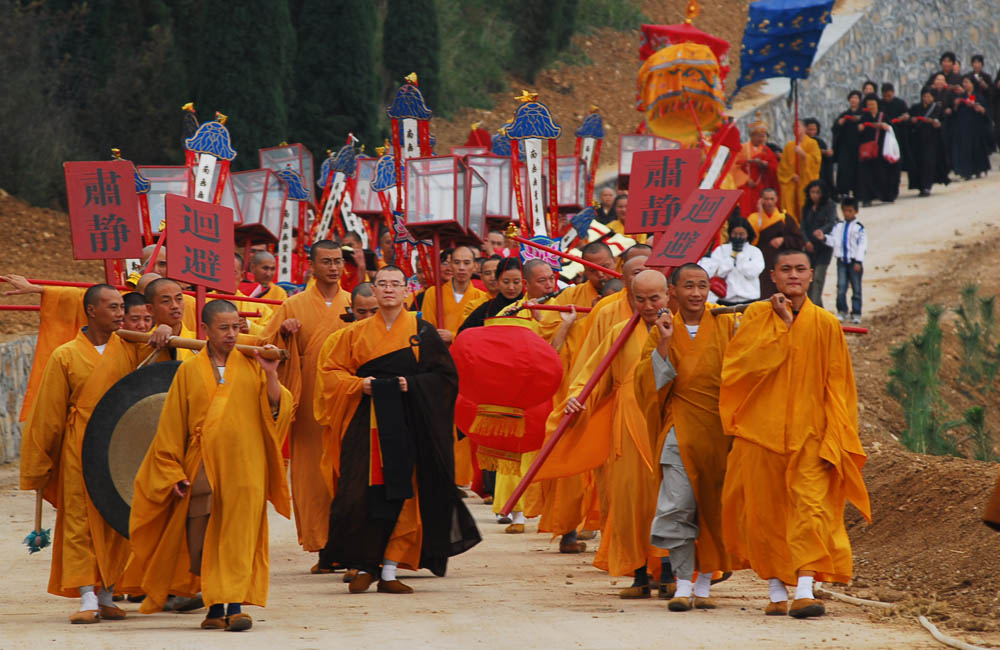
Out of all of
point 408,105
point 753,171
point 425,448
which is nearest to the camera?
point 425,448

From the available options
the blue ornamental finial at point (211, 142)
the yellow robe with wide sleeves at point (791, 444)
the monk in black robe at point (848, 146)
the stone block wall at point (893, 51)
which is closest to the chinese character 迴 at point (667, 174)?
the yellow robe with wide sleeves at point (791, 444)

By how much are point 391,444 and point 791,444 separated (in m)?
2.16

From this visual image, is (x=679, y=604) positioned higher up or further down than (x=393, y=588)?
higher up

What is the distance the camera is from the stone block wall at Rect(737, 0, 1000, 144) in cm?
2861

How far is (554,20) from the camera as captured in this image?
3070cm

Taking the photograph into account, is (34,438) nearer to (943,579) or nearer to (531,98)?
(943,579)

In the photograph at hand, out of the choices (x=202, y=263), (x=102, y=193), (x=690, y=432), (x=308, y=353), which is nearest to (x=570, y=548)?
(x=308, y=353)

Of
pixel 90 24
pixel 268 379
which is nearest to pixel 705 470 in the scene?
pixel 268 379

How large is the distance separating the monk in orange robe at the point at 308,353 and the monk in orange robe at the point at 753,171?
10120 mm

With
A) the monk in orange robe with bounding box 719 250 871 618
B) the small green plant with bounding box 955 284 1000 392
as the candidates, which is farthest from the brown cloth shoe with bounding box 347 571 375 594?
the small green plant with bounding box 955 284 1000 392

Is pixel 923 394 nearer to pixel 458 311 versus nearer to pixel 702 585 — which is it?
pixel 458 311

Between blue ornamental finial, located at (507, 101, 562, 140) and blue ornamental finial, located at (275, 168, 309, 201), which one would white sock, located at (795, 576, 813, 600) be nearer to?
blue ornamental finial, located at (507, 101, 562, 140)

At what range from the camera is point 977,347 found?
1500 cm

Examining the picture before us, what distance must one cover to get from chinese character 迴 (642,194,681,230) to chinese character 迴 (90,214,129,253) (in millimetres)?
2885
